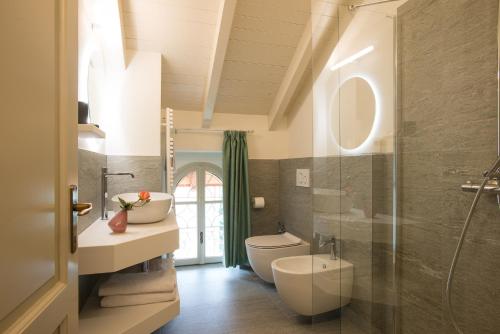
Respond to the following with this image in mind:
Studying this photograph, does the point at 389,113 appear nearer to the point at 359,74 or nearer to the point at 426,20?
the point at 359,74

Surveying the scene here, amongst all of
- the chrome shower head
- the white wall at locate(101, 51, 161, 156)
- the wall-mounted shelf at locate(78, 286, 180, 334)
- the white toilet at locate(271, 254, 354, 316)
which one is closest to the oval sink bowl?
the wall-mounted shelf at locate(78, 286, 180, 334)

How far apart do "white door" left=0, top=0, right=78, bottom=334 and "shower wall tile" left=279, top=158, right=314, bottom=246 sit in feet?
7.47

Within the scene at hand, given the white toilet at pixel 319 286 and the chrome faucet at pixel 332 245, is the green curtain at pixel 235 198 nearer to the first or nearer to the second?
the white toilet at pixel 319 286

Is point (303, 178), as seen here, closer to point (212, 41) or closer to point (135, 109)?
point (212, 41)

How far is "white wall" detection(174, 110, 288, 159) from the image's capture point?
3154 millimetres

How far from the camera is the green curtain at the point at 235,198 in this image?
3125mm

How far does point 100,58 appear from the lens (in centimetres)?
209

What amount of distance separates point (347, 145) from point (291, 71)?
1109 mm

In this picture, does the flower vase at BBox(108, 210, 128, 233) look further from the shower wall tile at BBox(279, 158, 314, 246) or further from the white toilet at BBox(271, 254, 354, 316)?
the shower wall tile at BBox(279, 158, 314, 246)

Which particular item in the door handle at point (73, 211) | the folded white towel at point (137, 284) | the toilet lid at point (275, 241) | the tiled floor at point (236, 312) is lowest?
the tiled floor at point (236, 312)

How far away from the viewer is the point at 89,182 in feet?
5.60

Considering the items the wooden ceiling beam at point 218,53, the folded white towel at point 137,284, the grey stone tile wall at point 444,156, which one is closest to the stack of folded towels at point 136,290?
the folded white towel at point 137,284

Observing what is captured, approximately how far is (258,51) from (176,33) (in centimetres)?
74

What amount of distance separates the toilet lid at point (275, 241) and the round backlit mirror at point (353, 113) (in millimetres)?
1242
